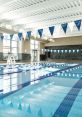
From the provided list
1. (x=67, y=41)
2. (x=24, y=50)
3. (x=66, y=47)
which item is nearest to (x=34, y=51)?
(x=24, y=50)

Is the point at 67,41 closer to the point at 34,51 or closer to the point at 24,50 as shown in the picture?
the point at 34,51

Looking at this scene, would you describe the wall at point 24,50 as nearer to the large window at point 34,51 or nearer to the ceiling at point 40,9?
the large window at point 34,51

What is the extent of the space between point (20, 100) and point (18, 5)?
241 inches

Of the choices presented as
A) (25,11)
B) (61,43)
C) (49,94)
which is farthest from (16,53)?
(49,94)

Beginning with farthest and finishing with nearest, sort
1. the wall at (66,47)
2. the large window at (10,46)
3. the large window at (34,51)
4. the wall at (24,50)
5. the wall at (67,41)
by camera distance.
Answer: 1. the wall at (66,47)
2. the wall at (67,41)
3. the large window at (34,51)
4. the wall at (24,50)
5. the large window at (10,46)

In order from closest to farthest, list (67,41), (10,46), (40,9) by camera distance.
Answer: (40,9)
(10,46)
(67,41)

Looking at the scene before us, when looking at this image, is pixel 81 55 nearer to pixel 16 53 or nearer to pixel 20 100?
pixel 16 53

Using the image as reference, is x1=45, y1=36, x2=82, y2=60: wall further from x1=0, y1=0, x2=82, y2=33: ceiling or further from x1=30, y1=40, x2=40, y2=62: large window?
x1=0, y1=0, x2=82, y2=33: ceiling

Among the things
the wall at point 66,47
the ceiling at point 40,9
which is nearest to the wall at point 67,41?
the wall at point 66,47

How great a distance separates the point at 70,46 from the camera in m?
24.0

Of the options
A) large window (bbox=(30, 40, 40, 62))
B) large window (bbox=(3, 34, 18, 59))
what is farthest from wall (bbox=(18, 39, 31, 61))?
large window (bbox=(30, 40, 40, 62))

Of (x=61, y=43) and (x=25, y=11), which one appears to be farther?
(x=61, y=43)

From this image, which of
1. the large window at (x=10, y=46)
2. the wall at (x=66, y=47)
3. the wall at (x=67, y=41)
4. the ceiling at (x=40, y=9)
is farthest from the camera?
the wall at (x=66, y=47)

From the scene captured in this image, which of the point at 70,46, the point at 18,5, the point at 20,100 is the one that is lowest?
the point at 20,100
